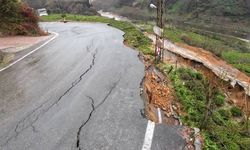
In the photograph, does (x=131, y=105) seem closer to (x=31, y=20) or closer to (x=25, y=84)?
(x=25, y=84)

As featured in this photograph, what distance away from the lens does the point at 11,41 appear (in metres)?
24.5

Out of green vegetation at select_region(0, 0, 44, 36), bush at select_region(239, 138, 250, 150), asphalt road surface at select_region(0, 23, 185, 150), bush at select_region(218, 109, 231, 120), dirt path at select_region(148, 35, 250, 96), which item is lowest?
dirt path at select_region(148, 35, 250, 96)

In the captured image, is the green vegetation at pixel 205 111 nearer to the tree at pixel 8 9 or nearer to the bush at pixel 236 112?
the bush at pixel 236 112

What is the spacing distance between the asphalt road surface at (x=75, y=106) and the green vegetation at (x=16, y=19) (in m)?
9.59

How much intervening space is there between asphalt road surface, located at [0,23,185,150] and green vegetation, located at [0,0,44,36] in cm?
959

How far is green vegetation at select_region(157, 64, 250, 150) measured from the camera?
9656 millimetres

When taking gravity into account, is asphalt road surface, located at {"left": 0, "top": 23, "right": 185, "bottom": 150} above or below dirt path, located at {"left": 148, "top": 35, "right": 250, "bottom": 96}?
above

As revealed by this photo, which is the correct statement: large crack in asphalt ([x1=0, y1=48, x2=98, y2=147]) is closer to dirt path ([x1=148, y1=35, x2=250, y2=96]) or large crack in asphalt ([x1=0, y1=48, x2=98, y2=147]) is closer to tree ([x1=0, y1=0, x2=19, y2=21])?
dirt path ([x1=148, y1=35, x2=250, y2=96])

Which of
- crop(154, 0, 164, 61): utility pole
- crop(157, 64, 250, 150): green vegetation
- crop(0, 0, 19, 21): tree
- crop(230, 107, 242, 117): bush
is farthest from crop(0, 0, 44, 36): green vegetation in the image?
crop(230, 107, 242, 117): bush

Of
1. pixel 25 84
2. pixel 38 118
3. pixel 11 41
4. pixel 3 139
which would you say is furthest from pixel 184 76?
pixel 11 41

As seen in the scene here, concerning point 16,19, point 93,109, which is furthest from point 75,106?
point 16,19

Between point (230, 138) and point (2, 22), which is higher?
point (2, 22)

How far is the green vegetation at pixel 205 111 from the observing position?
9656mm

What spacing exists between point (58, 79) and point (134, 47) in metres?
9.16
